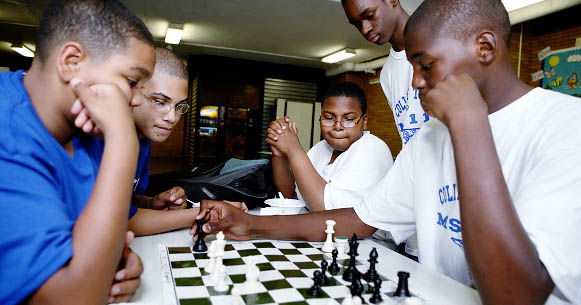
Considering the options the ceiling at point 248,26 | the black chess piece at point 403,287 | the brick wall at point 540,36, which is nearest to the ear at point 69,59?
the black chess piece at point 403,287

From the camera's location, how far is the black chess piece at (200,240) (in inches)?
55.2

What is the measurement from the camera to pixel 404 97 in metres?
2.35

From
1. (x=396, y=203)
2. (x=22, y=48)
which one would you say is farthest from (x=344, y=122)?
(x=22, y=48)

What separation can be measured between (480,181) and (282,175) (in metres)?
1.69

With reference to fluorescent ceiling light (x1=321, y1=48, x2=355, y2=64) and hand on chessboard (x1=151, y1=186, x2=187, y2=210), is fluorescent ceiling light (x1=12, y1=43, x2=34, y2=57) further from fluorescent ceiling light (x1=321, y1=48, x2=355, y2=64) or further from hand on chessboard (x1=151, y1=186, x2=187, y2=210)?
hand on chessboard (x1=151, y1=186, x2=187, y2=210)

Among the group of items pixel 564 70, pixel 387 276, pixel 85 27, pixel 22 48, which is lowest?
pixel 387 276

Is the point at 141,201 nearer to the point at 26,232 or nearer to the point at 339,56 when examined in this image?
the point at 26,232

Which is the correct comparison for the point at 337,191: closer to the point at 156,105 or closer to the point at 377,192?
the point at 377,192

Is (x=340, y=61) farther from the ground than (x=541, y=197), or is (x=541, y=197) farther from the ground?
(x=340, y=61)

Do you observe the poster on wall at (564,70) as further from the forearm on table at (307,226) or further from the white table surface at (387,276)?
the white table surface at (387,276)

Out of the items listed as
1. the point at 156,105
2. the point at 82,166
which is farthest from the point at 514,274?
the point at 156,105

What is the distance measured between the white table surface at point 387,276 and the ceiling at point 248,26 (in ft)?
16.0

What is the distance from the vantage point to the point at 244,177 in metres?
2.33

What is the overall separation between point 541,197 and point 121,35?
3.67 ft
